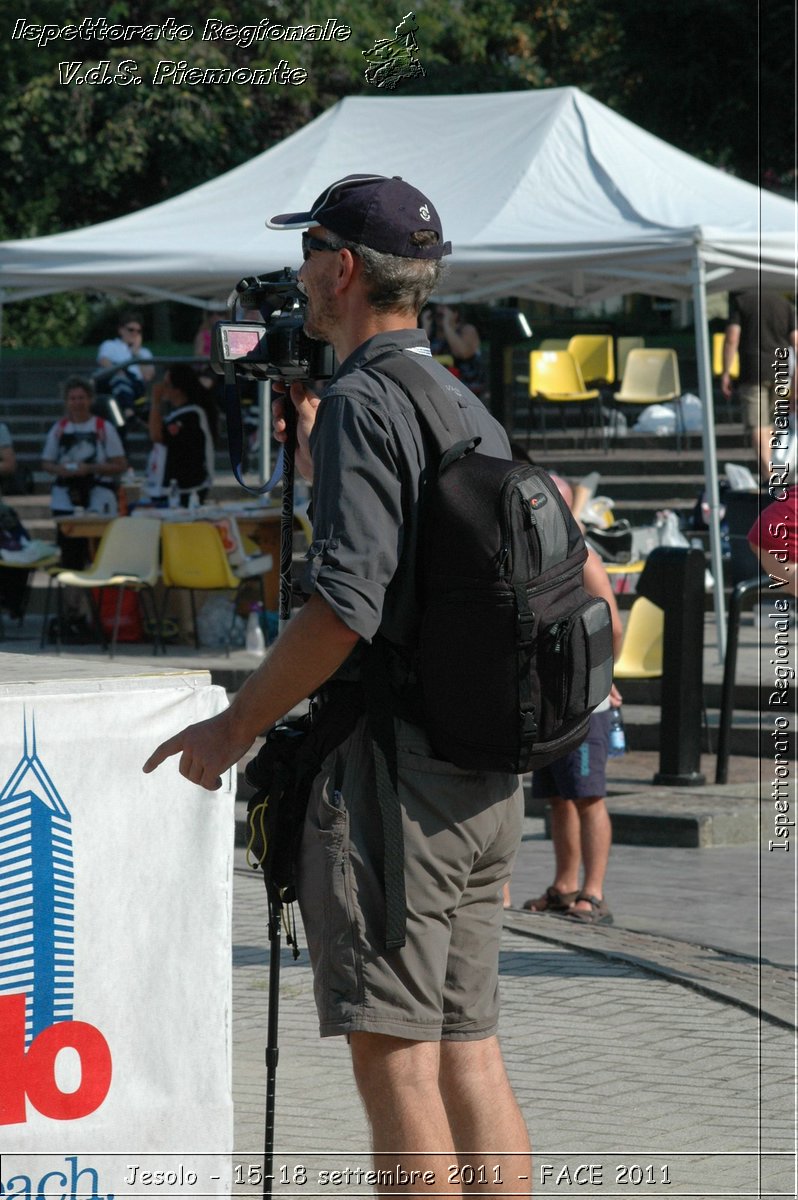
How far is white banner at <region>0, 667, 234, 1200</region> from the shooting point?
3.36 metres

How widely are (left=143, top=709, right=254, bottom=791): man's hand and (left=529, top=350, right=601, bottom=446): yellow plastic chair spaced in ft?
53.7

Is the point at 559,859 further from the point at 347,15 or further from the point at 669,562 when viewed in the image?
the point at 347,15

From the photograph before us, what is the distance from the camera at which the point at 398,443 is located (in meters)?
2.91

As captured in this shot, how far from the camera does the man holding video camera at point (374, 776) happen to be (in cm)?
286

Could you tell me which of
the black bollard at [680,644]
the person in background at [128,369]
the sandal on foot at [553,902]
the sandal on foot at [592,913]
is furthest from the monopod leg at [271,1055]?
the person in background at [128,369]

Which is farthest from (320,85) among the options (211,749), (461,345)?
(211,749)

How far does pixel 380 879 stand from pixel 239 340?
3.65 feet

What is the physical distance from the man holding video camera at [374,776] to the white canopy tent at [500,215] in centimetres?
827

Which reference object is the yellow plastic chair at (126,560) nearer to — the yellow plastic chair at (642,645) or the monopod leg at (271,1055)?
the yellow plastic chair at (642,645)

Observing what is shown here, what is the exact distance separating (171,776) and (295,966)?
270 cm

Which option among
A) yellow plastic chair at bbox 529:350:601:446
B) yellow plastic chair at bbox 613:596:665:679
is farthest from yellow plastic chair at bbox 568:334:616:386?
yellow plastic chair at bbox 613:596:665:679

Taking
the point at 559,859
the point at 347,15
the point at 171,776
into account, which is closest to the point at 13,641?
the point at 559,859

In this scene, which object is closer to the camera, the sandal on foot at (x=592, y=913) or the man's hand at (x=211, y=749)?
the man's hand at (x=211, y=749)

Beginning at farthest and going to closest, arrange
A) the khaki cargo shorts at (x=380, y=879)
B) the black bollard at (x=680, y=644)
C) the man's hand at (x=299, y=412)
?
the black bollard at (x=680, y=644) < the man's hand at (x=299, y=412) < the khaki cargo shorts at (x=380, y=879)
